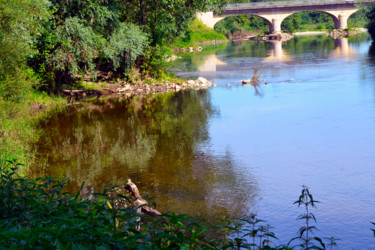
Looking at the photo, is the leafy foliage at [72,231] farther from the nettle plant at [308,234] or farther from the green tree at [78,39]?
the green tree at [78,39]

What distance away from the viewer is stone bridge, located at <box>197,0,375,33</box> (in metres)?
80.3

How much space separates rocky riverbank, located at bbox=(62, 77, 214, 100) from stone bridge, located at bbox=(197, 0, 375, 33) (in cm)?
5440

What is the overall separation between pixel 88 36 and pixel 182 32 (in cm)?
768

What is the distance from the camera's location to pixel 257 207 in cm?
903

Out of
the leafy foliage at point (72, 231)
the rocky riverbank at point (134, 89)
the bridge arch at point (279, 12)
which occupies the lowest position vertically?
the rocky riverbank at point (134, 89)

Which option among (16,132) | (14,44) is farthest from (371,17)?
(16,132)

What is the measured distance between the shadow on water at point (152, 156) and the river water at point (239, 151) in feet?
0.09

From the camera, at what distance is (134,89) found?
86.9 feet

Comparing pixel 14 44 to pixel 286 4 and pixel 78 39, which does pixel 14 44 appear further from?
pixel 286 4

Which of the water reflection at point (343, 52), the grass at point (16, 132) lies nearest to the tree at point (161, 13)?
the grass at point (16, 132)

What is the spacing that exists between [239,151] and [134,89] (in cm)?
1413

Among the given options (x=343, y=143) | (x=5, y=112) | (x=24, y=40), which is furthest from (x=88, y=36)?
(x=343, y=143)

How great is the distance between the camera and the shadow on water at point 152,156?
382 inches

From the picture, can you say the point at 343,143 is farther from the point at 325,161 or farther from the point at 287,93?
the point at 287,93
